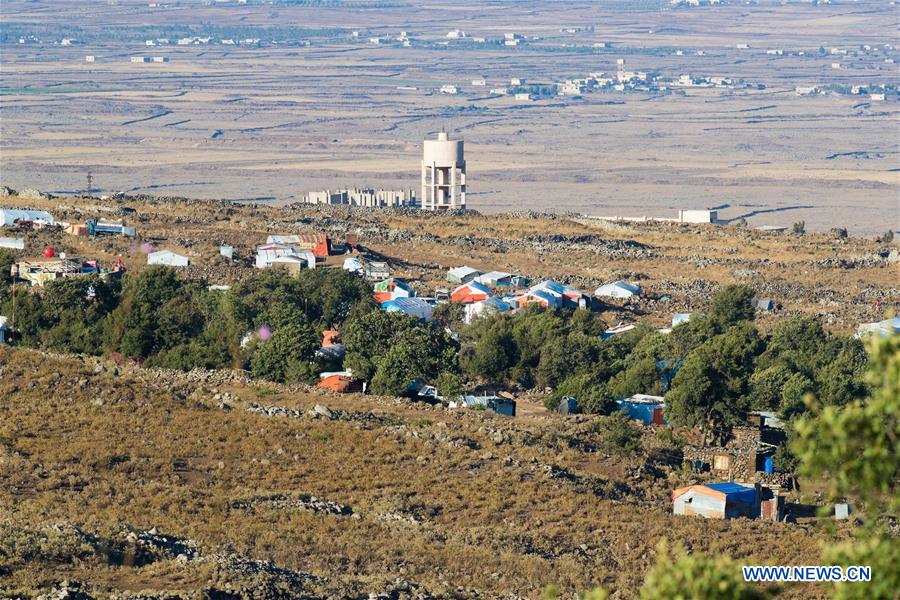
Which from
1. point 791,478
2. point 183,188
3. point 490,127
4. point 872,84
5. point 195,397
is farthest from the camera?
point 872,84

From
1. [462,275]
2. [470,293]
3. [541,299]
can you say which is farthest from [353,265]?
[541,299]

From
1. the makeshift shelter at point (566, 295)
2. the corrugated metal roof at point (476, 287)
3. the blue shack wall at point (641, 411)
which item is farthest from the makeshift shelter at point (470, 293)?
the blue shack wall at point (641, 411)

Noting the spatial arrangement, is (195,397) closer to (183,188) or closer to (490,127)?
(183,188)

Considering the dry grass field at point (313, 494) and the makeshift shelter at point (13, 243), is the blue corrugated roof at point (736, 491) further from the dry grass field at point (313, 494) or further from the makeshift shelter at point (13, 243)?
the makeshift shelter at point (13, 243)

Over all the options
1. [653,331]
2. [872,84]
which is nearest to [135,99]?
[872,84]

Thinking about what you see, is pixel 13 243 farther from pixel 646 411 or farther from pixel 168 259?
pixel 646 411

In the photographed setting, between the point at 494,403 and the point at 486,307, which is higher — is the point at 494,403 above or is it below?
above

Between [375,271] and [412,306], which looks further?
[375,271]
